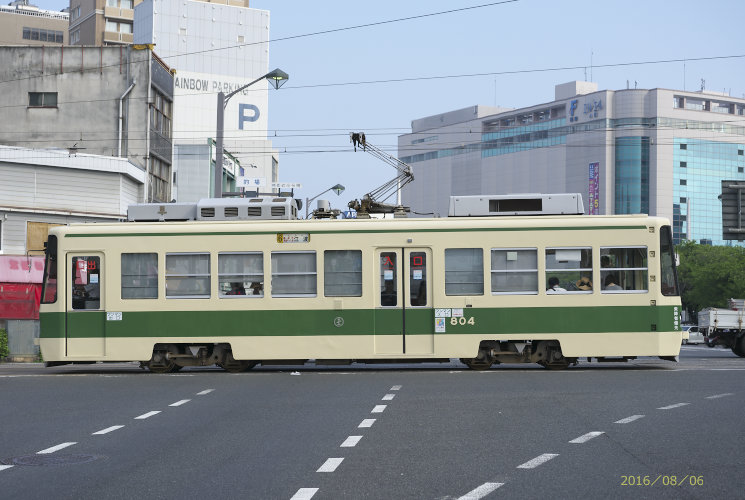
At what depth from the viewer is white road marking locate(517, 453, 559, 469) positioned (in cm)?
919

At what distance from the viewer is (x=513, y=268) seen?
2133cm

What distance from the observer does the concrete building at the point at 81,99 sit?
160 ft

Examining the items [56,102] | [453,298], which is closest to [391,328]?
[453,298]

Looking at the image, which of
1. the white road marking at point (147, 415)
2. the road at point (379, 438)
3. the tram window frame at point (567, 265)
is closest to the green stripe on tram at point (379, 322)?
the tram window frame at point (567, 265)

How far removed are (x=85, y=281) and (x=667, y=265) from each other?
11865 mm

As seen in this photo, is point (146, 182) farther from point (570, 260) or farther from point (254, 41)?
point (254, 41)

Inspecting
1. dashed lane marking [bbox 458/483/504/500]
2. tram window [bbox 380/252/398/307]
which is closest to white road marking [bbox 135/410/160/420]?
dashed lane marking [bbox 458/483/504/500]

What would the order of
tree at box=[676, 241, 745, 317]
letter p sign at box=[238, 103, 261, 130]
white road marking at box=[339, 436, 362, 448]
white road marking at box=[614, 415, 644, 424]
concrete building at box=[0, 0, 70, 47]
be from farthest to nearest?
concrete building at box=[0, 0, 70, 47] < letter p sign at box=[238, 103, 261, 130] < tree at box=[676, 241, 745, 317] < white road marking at box=[614, 415, 644, 424] < white road marking at box=[339, 436, 362, 448]

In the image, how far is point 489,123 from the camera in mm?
179875

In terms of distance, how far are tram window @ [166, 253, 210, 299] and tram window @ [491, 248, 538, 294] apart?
5844 mm

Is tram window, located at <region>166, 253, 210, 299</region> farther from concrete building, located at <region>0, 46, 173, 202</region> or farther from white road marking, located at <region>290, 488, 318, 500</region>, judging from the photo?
concrete building, located at <region>0, 46, 173, 202</region>

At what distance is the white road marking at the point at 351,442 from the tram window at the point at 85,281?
39.2ft
